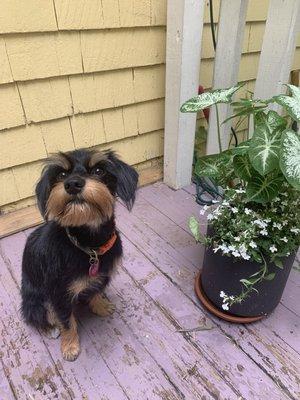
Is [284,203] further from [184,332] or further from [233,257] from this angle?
[184,332]

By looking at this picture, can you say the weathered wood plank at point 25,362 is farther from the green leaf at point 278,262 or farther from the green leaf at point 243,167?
the green leaf at point 243,167

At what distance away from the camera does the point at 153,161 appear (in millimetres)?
2877

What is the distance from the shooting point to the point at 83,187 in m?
1.13

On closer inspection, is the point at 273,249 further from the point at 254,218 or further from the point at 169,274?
the point at 169,274

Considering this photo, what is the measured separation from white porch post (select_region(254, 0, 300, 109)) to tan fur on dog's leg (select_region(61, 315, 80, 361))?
66.3 inches

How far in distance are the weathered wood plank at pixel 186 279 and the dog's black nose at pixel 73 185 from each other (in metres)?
0.99

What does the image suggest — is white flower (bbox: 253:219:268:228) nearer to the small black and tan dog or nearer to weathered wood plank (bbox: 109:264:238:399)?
the small black and tan dog

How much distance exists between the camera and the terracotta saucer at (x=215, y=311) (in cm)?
160

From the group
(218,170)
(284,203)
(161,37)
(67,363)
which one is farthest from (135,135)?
(67,363)

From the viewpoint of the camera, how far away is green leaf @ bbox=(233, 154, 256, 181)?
136 cm

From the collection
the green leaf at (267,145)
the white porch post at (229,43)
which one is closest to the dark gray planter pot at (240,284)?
the green leaf at (267,145)

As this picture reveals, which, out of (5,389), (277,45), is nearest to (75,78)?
(277,45)

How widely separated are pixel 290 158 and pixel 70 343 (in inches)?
48.3

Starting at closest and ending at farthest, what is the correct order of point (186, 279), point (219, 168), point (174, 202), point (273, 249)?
point (273, 249) → point (219, 168) → point (186, 279) → point (174, 202)
